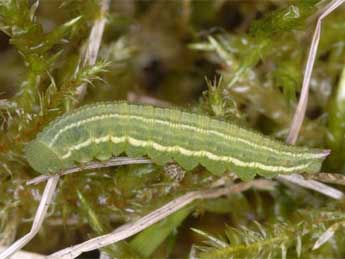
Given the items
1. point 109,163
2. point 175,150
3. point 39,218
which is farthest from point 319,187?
point 39,218

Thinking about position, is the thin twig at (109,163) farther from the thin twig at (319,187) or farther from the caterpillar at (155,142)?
the thin twig at (319,187)

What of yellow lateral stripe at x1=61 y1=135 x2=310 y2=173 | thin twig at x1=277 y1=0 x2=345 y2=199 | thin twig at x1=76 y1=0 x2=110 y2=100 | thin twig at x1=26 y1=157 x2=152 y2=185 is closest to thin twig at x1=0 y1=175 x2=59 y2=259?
thin twig at x1=26 y1=157 x2=152 y2=185

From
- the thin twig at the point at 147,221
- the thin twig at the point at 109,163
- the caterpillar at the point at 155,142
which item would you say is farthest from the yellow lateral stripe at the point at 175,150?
the thin twig at the point at 147,221

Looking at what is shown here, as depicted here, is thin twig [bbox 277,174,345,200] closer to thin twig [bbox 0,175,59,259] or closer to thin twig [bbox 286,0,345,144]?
thin twig [bbox 286,0,345,144]

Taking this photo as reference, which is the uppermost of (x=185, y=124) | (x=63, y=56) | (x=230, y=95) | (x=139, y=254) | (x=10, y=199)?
(x=63, y=56)

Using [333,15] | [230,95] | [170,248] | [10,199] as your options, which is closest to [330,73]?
[333,15]

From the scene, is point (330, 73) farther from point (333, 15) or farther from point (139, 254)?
→ point (139, 254)
